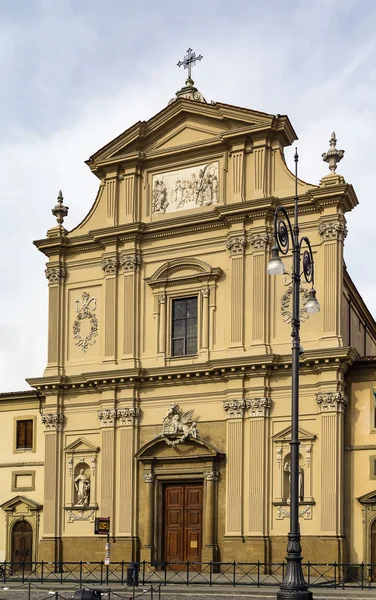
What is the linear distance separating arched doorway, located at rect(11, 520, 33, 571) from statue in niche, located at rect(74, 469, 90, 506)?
3.46 metres

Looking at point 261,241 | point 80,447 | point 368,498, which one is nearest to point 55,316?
point 80,447

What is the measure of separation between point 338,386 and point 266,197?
8776 millimetres

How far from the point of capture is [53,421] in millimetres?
45656

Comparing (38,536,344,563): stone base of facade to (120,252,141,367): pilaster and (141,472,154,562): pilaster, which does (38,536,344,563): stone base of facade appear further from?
(120,252,141,367): pilaster

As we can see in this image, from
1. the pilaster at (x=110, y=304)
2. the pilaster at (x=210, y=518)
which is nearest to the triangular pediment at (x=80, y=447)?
the pilaster at (x=110, y=304)

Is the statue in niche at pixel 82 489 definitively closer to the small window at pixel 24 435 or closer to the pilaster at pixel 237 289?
the small window at pixel 24 435

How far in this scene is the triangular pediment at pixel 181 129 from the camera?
4297 cm

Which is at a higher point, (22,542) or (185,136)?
(185,136)

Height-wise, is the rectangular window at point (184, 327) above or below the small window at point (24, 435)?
above

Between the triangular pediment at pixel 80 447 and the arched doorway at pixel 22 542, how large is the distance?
4.42 meters

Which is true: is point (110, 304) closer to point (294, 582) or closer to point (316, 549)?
point (316, 549)

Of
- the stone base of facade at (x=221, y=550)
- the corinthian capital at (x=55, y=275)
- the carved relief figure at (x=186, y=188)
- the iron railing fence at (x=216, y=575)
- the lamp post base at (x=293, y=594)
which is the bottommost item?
the iron railing fence at (x=216, y=575)

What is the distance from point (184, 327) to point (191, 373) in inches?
98.2

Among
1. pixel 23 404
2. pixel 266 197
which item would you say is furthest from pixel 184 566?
pixel 266 197
